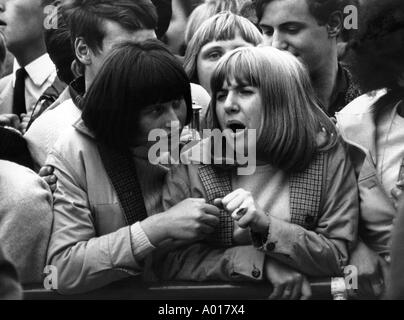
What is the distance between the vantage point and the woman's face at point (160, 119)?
3.10 meters

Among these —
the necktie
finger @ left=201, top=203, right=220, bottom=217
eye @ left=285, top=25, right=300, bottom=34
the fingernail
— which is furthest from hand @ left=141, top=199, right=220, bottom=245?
the necktie

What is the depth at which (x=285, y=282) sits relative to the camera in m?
3.00

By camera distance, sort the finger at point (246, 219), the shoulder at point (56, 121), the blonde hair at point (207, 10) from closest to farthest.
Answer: the finger at point (246, 219) → the shoulder at point (56, 121) → the blonde hair at point (207, 10)

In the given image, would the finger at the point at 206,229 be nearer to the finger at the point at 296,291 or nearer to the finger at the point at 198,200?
the finger at the point at 198,200

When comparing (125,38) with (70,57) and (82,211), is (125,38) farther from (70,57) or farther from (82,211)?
(82,211)

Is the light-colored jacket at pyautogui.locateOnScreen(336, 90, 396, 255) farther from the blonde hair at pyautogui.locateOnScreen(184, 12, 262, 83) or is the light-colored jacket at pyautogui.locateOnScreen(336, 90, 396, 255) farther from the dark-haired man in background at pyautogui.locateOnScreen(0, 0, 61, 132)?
the dark-haired man in background at pyautogui.locateOnScreen(0, 0, 61, 132)

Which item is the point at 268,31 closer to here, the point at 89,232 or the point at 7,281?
the point at 89,232

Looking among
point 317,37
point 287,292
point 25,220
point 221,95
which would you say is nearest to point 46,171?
point 25,220

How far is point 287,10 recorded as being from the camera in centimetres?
331

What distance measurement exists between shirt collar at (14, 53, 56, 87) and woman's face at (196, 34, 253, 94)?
0.57 metres

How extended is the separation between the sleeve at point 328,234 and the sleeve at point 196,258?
0.06 m

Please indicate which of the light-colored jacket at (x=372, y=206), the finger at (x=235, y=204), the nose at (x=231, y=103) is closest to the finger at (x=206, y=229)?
the finger at (x=235, y=204)

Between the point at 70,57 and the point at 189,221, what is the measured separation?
0.78m
